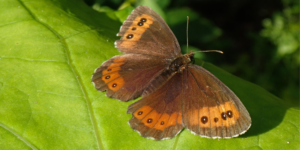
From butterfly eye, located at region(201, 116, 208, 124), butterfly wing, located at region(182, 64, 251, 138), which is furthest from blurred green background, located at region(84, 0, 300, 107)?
butterfly eye, located at region(201, 116, 208, 124)

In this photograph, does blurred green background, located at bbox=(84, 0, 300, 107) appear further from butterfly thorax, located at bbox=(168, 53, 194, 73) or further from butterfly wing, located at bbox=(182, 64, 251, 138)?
butterfly wing, located at bbox=(182, 64, 251, 138)

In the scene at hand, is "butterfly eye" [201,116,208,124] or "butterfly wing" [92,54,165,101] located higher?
"butterfly eye" [201,116,208,124]

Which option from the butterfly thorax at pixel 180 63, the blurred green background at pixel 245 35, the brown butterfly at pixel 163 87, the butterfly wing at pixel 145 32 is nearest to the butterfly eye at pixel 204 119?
the brown butterfly at pixel 163 87

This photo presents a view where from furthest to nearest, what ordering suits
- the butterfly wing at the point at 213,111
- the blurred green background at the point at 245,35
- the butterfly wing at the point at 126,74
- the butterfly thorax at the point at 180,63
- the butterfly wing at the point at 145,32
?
the blurred green background at the point at 245,35 → the butterfly wing at the point at 145,32 → the butterfly thorax at the point at 180,63 → the butterfly wing at the point at 126,74 → the butterfly wing at the point at 213,111

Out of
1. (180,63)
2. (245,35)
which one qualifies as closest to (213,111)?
(180,63)

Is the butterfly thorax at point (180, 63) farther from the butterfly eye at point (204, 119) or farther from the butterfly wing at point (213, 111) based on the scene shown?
the butterfly eye at point (204, 119)

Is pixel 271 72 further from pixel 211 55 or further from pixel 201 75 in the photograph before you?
pixel 201 75
